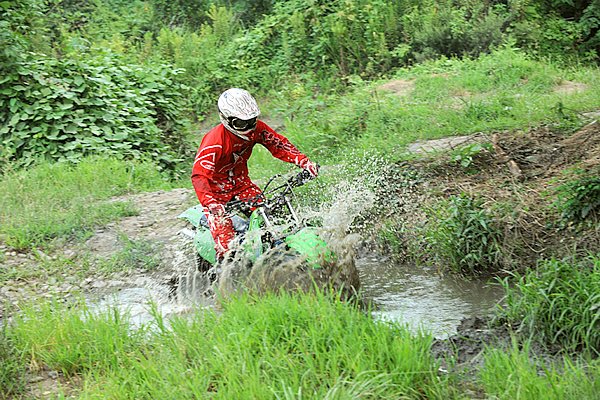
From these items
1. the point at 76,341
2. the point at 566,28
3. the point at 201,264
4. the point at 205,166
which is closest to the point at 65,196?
the point at 201,264

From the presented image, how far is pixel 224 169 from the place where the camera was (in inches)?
241

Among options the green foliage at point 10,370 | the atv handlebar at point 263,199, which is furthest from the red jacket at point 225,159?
the green foliage at point 10,370

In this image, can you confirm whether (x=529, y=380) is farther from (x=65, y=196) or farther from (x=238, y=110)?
(x=65, y=196)

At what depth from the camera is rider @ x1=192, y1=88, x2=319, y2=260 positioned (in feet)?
18.7

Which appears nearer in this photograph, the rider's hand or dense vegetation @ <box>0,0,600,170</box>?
the rider's hand

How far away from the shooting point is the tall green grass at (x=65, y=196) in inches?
329

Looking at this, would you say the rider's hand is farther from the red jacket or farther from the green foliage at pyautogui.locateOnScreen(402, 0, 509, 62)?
the green foliage at pyautogui.locateOnScreen(402, 0, 509, 62)

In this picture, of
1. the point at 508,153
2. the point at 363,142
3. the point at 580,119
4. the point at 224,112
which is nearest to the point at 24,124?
the point at 363,142

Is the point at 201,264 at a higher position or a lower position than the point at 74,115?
lower

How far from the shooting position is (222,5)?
70.0 feet

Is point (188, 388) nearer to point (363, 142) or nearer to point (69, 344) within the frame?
point (69, 344)

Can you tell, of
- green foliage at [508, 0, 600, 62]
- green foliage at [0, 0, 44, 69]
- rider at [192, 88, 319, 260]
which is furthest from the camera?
green foliage at [508, 0, 600, 62]

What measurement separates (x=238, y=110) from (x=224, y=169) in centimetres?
65

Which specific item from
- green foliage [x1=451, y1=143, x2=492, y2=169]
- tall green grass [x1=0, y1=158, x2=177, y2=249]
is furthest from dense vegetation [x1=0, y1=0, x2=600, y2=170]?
green foliage [x1=451, y1=143, x2=492, y2=169]
